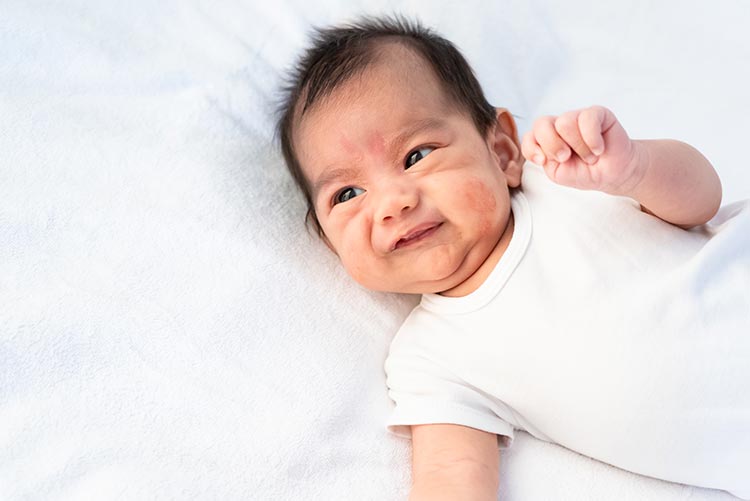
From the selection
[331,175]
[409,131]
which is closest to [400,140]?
[409,131]

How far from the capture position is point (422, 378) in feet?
3.97

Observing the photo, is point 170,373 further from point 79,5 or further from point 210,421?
point 79,5

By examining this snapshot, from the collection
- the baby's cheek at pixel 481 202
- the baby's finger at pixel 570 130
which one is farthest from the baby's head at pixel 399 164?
the baby's finger at pixel 570 130

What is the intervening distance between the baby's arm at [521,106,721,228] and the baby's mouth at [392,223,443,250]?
0.61 ft

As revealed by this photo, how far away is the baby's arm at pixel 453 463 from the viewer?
1.09 meters

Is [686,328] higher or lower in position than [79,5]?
higher

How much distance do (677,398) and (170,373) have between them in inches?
27.4

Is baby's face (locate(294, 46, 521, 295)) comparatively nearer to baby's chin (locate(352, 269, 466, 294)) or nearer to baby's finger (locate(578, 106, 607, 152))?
baby's chin (locate(352, 269, 466, 294))

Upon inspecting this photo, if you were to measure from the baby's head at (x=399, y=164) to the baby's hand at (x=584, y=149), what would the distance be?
16cm

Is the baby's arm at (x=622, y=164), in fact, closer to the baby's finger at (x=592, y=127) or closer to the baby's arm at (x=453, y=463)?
the baby's finger at (x=592, y=127)

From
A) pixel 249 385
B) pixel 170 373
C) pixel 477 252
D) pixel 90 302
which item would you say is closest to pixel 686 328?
pixel 477 252

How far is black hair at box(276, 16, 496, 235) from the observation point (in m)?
1.28

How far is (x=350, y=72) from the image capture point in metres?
1.26

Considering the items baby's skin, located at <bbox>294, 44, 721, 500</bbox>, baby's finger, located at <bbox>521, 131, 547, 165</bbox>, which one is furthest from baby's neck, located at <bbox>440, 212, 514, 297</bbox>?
baby's finger, located at <bbox>521, 131, 547, 165</bbox>
